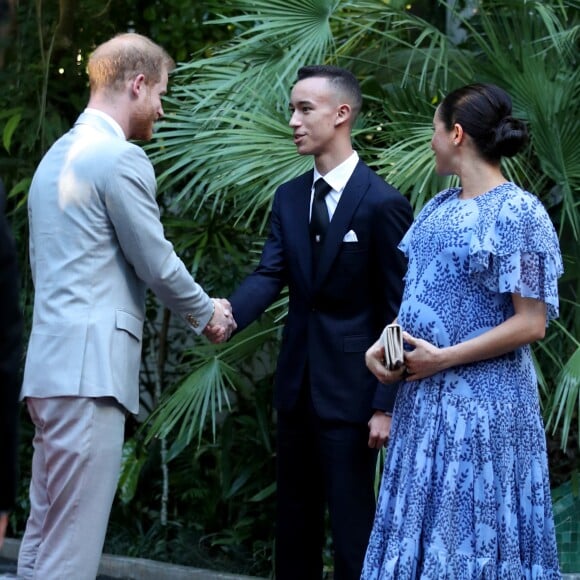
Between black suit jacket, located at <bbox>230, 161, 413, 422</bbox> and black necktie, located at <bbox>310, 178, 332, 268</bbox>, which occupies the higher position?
black necktie, located at <bbox>310, 178, 332, 268</bbox>

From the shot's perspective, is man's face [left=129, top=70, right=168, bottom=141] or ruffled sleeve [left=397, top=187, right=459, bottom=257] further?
man's face [left=129, top=70, right=168, bottom=141]

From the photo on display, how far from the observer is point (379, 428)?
429cm

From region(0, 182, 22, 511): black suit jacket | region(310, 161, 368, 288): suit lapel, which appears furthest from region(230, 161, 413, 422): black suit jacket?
region(0, 182, 22, 511): black suit jacket

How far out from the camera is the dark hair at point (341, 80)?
4656mm

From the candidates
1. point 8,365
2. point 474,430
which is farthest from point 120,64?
point 8,365

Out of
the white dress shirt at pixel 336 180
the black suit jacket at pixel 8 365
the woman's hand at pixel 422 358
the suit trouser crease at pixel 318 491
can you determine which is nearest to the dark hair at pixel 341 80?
the white dress shirt at pixel 336 180

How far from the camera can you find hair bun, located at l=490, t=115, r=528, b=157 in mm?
3814

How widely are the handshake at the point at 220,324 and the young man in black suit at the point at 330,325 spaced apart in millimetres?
94

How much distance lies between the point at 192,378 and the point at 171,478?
Result: 4.96 ft

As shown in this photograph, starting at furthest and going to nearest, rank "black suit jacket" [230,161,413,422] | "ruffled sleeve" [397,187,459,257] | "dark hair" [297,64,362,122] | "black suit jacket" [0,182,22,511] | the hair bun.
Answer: "dark hair" [297,64,362,122]
"black suit jacket" [230,161,413,422]
"ruffled sleeve" [397,187,459,257]
the hair bun
"black suit jacket" [0,182,22,511]

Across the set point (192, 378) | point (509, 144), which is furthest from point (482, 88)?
point (192, 378)

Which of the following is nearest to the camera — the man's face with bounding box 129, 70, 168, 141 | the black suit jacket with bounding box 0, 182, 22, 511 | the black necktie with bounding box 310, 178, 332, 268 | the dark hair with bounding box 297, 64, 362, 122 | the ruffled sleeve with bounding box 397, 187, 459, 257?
the black suit jacket with bounding box 0, 182, 22, 511

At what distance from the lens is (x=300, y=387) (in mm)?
4477

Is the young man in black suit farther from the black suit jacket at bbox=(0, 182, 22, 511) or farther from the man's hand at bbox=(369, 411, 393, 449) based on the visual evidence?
the black suit jacket at bbox=(0, 182, 22, 511)
